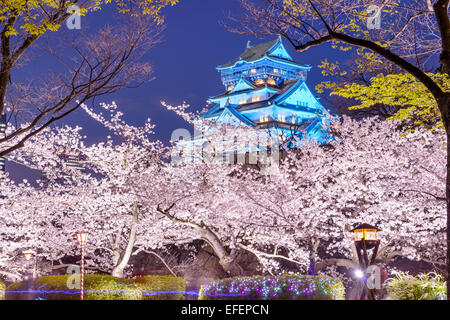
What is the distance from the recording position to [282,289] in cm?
1081

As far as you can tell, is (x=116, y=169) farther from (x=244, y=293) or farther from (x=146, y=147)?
(x=244, y=293)

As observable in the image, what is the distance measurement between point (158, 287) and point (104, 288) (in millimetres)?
2381

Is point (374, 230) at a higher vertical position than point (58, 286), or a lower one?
higher

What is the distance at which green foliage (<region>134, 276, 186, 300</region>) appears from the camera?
56.6 ft

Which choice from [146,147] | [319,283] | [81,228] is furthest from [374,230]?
[81,228]

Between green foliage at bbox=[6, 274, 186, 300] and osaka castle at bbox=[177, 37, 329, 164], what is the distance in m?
30.1

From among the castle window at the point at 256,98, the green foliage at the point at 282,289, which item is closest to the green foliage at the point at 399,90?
the green foliage at the point at 282,289

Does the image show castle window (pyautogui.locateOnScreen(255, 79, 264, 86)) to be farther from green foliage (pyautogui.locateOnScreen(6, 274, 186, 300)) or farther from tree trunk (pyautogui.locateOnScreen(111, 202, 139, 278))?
green foliage (pyautogui.locateOnScreen(6, 274, 186, 300))

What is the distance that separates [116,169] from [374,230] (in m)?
11.8

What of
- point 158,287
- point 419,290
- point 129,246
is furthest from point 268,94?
point 419,290

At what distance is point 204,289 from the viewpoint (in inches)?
478

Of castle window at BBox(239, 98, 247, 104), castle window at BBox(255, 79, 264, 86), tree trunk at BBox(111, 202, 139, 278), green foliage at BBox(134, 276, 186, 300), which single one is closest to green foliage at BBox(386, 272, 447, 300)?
green foliage at BBox(134, 276, 186, 300)

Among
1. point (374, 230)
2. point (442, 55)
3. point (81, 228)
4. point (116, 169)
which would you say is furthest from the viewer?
point (81, 228)

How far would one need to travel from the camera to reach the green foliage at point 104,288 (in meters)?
15.9
